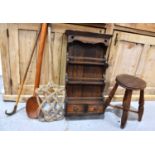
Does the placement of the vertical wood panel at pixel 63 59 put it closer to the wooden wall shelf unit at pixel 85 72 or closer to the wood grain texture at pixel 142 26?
the wooden wall shelf unit at pixel 85 72

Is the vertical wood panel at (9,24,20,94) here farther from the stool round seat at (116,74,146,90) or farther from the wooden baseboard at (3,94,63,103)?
the stool round seat at (116,74,146,90)

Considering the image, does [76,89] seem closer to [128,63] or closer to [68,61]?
[68,61]

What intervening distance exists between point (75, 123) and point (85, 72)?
0.51 m

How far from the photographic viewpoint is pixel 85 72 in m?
1.72

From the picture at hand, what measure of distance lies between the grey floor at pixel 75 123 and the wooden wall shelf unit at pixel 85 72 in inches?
3.9

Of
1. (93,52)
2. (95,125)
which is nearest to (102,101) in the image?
(95,125)

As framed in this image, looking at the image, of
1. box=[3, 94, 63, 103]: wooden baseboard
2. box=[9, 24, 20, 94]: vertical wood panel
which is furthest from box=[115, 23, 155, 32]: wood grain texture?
box=[3, 94, 63, 103]: wooden baseboard

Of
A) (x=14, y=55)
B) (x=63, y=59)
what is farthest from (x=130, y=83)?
(x=14, y=55)

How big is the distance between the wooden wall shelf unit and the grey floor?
0.32 feet

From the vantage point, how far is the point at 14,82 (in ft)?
6.23

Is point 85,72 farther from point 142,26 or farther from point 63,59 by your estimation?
point 142,26

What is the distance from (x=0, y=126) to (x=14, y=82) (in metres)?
0.48

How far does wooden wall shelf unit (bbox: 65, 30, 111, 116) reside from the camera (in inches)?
64.6
